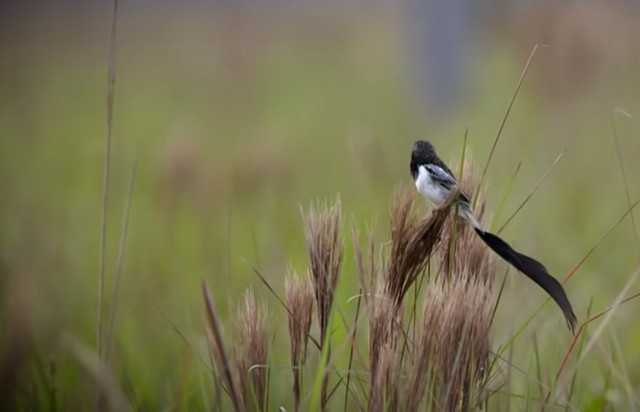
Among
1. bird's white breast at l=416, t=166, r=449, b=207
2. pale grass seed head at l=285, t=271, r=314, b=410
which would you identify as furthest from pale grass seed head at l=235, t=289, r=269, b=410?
bird's white breast at l=416, t=166, r=449, b=207

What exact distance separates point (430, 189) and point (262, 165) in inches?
51.0

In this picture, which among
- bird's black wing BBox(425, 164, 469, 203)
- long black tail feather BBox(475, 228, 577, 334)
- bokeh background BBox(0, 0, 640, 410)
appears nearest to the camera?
long black tail feather BBox(475, 228, 577, 334)

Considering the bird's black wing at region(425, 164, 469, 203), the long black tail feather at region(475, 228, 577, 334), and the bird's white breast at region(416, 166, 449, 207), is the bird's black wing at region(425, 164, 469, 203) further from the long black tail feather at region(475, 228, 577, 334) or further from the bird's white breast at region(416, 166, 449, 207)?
the long black tail feather at region(475, 228, 577, 334)

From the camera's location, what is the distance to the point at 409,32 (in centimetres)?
435

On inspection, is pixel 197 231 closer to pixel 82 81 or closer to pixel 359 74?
pixel 82 81

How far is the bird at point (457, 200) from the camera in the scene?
2.40ft

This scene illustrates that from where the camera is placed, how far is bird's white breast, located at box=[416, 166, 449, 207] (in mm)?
866

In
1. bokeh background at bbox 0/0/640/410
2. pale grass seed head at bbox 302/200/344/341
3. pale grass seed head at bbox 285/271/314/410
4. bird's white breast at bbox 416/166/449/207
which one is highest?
bird's white breast at bbox 416/166/449/207

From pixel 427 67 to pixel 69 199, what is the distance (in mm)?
1904

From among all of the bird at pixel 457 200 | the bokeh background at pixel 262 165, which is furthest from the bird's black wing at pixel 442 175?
the bokeh background at pixel 262 165

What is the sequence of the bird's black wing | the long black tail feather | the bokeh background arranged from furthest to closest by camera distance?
1. the bokeh background
2. the bird's black wing
3. the long black tail feather

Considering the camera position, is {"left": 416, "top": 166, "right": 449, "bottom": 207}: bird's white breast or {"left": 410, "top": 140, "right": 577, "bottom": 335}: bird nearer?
{"left": 410, "top": 140, "right": 577, "bottom": 335}: bird

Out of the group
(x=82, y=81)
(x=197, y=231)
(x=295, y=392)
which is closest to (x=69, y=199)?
(x=197, y=231)

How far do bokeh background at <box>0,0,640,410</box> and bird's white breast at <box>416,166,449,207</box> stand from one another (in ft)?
0.37
